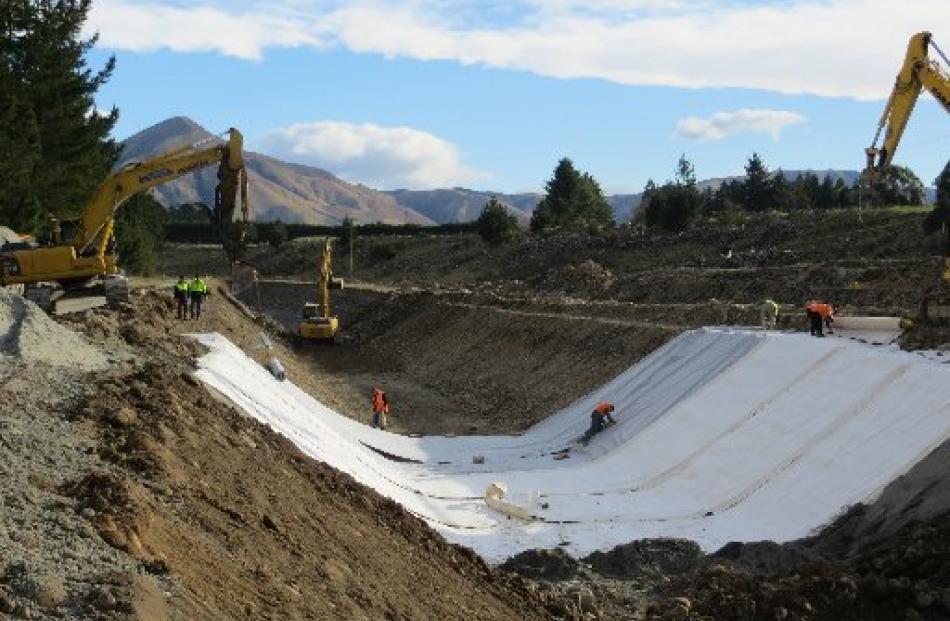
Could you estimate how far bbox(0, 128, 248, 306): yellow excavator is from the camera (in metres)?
26.9

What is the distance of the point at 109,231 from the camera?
28.1 m

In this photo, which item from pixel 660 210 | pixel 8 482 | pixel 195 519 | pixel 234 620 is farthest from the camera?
pixel 660 210

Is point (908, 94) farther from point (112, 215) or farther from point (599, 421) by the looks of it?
point (112, 215)

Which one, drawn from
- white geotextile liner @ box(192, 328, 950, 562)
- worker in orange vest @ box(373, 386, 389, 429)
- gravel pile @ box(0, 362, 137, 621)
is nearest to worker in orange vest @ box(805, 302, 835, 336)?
white geotextile liner @ box(192, 328, 950, 562)

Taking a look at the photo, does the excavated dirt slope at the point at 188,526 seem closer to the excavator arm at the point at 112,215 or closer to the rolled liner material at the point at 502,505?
the rolled liner material at the point at 502,505

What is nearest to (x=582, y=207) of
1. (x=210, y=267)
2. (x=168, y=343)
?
(x=210, y=267)

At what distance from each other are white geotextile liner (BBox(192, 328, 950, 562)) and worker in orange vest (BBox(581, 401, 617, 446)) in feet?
0.84

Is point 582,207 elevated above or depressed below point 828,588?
above

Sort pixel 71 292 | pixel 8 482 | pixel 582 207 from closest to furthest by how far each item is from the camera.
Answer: pixel 8 482 < pixel 71 292 < pixel 582 207

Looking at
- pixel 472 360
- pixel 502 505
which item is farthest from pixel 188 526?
pixel 472 360

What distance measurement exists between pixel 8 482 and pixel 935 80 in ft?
84.7

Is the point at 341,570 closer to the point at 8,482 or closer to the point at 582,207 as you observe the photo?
the point at 8,482

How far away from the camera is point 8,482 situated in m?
9.57

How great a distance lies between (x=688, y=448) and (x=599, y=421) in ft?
14.2
